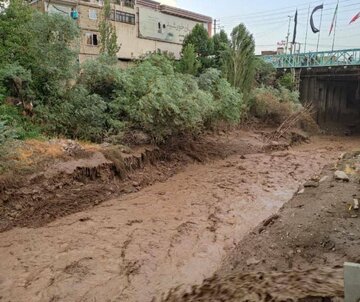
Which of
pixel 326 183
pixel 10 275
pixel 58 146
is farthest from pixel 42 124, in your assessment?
pixel 326 183

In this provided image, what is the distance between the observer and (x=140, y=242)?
760 cm

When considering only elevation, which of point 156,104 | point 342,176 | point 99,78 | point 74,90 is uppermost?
point 99,78

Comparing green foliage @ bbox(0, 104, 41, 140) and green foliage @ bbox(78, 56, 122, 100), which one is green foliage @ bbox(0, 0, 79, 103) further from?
green foliage @ bbox(0, 104, 41, 140)

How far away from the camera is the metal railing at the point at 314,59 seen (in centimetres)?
2288

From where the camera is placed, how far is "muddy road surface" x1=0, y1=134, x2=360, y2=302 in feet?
19.4

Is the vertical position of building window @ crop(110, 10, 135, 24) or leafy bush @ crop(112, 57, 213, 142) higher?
building window @ crop(110, 10, 135, 24)

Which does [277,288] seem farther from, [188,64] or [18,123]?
[188,64]

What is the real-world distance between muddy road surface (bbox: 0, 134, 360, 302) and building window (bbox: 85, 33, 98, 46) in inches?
656

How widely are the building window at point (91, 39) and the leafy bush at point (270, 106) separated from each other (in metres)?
12.5

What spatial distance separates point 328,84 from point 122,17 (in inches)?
672

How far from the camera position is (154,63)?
1565cm

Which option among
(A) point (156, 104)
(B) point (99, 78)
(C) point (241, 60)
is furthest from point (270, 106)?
(B) point (99, 78)

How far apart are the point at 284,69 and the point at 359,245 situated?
23.5 m

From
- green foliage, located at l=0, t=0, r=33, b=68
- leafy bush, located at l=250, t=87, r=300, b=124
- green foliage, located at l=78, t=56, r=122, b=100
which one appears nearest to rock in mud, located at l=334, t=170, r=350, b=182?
green foliage, located at l=78, t=56, r=122, b=100
